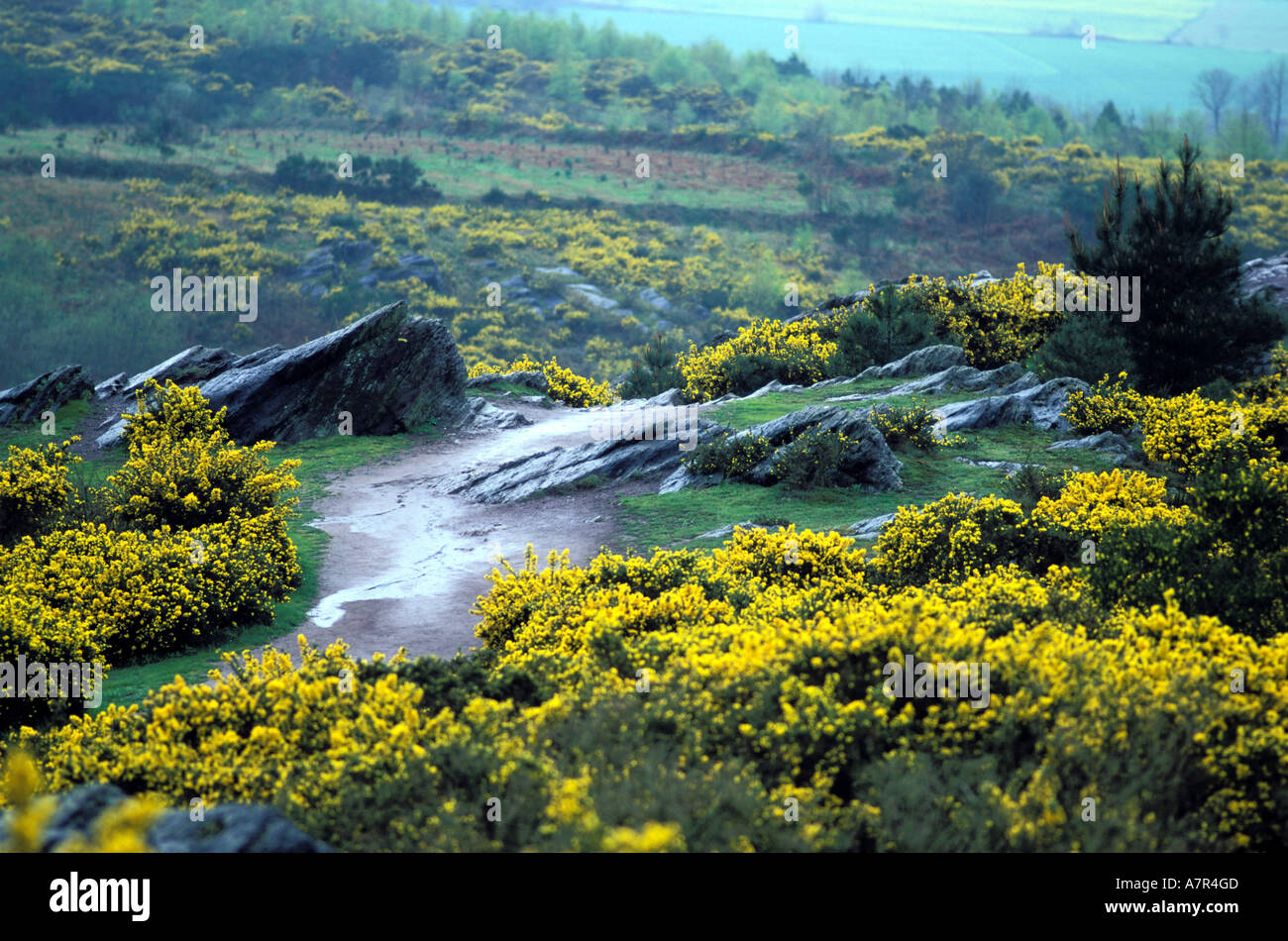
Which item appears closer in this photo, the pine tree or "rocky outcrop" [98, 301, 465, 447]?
"rocky outcrop" [98, 301, 465, 447]

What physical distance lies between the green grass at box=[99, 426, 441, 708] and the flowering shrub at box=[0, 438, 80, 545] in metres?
3.32

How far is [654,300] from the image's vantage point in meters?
69.6

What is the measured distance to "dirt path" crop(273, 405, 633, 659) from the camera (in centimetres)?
1129

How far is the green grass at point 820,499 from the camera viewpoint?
45.6 ft

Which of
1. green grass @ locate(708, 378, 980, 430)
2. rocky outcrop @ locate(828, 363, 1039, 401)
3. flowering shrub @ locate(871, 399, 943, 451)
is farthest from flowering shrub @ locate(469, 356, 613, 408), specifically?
flowering shrub @ locate(871, 399, 943, 451)

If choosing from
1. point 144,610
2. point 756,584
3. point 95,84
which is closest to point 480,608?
point 756,584

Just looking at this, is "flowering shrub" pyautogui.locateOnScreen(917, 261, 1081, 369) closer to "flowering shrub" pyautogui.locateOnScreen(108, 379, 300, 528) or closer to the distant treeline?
"flowering shrub" pyautogui.locateOnScreen(108, 379, 300, 528)

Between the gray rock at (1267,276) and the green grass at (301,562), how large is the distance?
2802 centimetres

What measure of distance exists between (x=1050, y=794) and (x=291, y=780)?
431 cm

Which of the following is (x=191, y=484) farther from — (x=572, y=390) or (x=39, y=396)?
(x=572, y=390)

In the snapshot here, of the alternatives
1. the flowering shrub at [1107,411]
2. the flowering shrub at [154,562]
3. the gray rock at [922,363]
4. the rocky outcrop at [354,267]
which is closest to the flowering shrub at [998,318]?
the gray rock at [922,363]

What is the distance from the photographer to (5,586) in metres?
11.1
